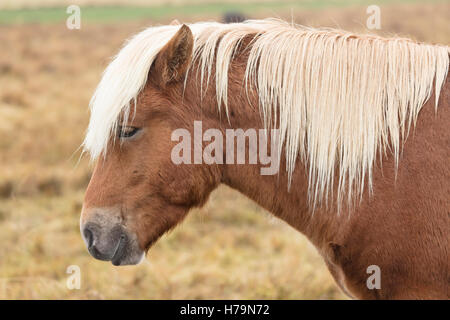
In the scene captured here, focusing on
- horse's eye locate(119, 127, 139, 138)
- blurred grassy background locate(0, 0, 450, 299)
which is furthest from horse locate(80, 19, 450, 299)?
blurred grassy background locate(0, 0, 450, 299)

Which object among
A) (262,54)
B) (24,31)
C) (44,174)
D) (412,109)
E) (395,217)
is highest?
(24,31)

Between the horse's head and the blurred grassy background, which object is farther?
the blurred grassy background

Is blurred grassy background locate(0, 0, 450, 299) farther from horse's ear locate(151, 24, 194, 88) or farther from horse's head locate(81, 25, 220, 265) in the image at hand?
horse's ear locate(151, 24, 194, 88)

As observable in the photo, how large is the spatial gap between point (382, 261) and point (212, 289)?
316cm

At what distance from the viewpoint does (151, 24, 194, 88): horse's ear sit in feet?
7.99

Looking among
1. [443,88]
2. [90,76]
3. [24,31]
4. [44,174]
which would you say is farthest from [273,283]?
[24,31]

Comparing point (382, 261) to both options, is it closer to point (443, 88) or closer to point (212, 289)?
point (443, 88)

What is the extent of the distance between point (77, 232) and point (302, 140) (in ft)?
17.9

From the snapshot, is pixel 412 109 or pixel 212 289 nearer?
pixel 412 109

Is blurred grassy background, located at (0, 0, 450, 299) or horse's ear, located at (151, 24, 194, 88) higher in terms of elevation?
horse's ear, located at (151, 24, 194, 88)

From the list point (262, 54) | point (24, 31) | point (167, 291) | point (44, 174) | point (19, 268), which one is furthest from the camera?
point (24, 31)

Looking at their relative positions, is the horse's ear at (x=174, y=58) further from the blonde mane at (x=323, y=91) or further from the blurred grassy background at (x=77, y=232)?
the blurred grassy background at (x=77, y=232)

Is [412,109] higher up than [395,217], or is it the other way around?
[412,109]

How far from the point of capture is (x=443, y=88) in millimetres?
2502
